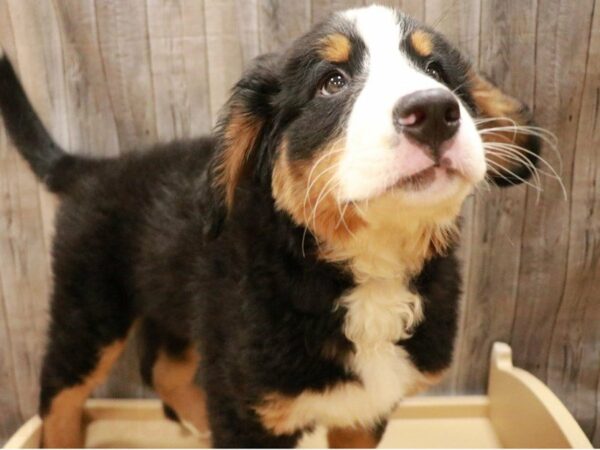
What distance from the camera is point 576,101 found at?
75.5 inches

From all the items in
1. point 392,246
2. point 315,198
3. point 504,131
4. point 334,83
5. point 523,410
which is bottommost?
point 523,410

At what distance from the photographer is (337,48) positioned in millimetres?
1308

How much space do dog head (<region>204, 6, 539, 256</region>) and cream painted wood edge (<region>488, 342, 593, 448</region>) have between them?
78 centimetres

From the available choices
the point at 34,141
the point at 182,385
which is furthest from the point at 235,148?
the point at 182,385

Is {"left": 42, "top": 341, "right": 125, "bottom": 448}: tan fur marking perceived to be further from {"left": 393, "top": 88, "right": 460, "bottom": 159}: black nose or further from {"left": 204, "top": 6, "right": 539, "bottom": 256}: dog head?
{"left": 393, "top": 88, "right": 460, "bottom": 159}: black nose

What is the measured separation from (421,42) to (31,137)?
4.09ft

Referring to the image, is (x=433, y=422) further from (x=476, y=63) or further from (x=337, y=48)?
(x=337, y=48)

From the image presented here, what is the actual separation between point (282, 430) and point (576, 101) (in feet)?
4.32

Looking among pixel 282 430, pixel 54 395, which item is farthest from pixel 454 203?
pixel 54 395

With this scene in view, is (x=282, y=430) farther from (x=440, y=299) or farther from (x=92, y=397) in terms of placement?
(x=92, y=397)

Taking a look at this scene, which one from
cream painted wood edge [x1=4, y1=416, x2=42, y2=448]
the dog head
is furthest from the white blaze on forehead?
cream painted wood edge [x1=4, y1=416, x2=42, y2=448]

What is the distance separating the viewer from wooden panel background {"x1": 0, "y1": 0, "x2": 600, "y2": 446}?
1858 millimetres

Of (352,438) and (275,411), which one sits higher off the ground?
(275,411)

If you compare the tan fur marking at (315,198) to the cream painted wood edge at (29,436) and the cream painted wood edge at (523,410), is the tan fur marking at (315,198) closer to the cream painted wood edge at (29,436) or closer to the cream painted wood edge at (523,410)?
the cream painted wood edge at (523,410)
